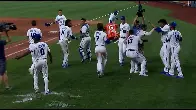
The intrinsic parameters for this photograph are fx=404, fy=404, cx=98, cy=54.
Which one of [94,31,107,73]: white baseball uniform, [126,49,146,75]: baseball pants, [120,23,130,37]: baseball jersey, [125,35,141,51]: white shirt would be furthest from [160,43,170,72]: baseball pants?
[94,31,107,73]: white baseball uniform

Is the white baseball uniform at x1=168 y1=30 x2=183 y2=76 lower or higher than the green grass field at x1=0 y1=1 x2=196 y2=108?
higher


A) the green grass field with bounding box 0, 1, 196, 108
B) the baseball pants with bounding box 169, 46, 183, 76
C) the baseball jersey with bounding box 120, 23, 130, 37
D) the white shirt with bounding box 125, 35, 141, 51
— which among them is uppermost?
the baseball jersey with bounding box 120, 23, 130, 37

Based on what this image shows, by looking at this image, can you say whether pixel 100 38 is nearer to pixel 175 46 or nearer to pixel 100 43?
pixel 100 43

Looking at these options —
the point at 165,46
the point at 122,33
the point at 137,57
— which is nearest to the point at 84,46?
the point at 122,33

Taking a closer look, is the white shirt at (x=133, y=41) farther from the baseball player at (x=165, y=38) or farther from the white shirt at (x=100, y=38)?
the white shirt at (x=100, y=38)

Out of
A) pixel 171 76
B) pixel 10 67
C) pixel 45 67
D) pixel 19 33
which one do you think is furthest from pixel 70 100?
pixel 19 33

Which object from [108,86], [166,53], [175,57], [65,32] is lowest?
[108,86]

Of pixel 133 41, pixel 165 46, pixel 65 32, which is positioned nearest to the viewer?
pixel 133 41

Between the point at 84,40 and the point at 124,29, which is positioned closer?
the point at 124,29

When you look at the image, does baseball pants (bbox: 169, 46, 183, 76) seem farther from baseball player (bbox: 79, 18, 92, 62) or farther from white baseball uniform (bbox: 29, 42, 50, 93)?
white baseball uniform (bbox: 29, 42, 50, 93)

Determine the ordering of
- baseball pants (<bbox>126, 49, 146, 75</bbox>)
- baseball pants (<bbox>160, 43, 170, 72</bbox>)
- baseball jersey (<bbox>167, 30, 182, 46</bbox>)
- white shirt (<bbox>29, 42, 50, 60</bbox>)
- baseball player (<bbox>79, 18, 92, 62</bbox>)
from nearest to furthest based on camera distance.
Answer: white shirt (<bbox>29, 42, 50, 60</bbox>) < baseball jersey (<bbox>167, 30, 182, 46</bbox>) < baseball pants (<bbox>126, 49, 146, 75</bbox>) < baseball pants (<bbox>160, 43, 170, 72</bbox>) < baseball player (<bbox>79, 18, 92, 62</bbox>)

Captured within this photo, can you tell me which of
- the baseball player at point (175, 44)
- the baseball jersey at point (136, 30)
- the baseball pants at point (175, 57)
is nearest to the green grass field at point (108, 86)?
the baseball pants at point (175, 57)

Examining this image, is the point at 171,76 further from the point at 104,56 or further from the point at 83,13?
the point at 83,13

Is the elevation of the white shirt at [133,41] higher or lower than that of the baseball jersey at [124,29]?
lower
